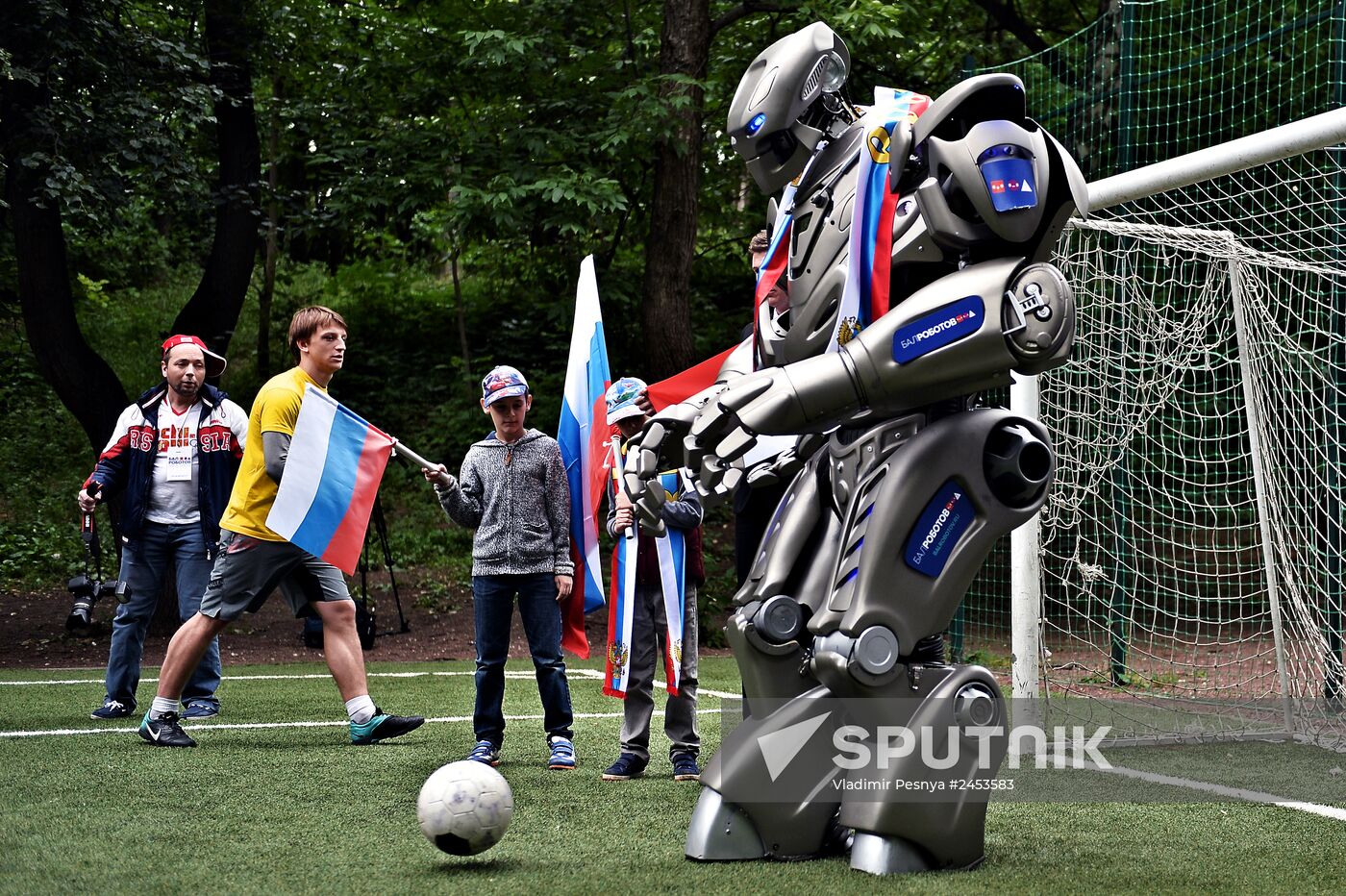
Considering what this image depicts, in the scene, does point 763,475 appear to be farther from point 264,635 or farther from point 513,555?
point 264,635

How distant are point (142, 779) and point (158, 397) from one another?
2.84 meters

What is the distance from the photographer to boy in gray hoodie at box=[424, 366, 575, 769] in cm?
582

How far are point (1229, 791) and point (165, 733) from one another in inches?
183

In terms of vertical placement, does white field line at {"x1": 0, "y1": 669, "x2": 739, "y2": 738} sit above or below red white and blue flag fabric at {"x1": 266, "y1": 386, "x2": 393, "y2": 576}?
below

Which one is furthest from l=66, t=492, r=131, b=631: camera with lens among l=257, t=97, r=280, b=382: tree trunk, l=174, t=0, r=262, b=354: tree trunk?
l=257, t=97, r=280, b=382: tree trunk

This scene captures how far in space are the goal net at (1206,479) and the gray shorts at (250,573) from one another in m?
3.52

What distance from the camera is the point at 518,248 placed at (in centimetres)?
1608

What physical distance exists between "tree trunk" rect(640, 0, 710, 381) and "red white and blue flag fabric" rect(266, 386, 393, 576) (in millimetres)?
6555

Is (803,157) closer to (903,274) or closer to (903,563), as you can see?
(903,274)

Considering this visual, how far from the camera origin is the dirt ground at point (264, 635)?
1153 centimetres

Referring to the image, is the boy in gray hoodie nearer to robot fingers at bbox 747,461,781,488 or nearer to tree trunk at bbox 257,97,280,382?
robot fingers at bbox 747,461,781,488

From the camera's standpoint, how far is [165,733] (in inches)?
244

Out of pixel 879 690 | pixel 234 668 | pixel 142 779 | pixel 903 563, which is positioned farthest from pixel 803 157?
pixel 234 668

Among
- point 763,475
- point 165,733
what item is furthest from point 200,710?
point 763,475
